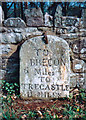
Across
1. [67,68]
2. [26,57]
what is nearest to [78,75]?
[67,68]

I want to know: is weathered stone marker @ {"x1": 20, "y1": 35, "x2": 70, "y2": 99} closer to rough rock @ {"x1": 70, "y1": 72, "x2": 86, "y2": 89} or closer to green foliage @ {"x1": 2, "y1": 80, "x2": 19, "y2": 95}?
green foliage @ {"x1": 2, "y1": 80, "x2": 19, "y2": 95}

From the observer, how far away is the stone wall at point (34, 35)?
2.47m

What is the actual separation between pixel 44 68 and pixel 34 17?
103 cm

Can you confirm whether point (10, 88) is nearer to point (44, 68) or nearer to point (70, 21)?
point (44, 68)

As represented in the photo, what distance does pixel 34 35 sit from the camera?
2477 millimetres

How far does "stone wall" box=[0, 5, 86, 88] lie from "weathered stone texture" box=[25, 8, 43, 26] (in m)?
0.07

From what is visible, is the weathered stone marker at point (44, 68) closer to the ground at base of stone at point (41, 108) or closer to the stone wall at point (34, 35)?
the ground at base of stone at point (41, 108)

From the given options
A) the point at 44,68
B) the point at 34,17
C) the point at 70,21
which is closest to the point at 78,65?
the point at 44,68

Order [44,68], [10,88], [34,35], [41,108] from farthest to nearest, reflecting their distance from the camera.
Result: [34,35] → [10,88] → [44,68] → [41,108]

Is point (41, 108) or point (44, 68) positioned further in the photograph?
point (44, 68)

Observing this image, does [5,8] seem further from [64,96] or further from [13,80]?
[64,96]

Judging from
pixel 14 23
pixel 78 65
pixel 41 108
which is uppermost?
pixel 14 23

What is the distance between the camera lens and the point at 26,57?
2.21 m

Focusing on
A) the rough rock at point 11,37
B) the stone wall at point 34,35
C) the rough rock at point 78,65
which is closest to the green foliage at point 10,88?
the stone wall at point 34,35
